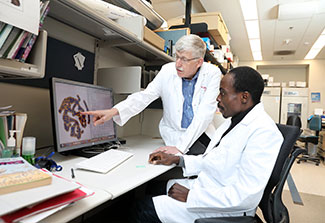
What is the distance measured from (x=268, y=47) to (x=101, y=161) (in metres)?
5.83

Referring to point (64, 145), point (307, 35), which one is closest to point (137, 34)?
point (64, 145)

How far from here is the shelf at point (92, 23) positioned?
3.23 feet

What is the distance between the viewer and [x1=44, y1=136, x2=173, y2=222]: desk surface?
1.91 ft

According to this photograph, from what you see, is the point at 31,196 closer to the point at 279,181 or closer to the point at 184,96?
the point at 279,181

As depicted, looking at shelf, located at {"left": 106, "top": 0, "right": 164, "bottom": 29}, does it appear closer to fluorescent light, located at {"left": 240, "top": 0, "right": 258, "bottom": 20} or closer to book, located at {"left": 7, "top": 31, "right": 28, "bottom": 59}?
book, located at {"left": 7, "top": 31, "right": 28, "bottom": 59}

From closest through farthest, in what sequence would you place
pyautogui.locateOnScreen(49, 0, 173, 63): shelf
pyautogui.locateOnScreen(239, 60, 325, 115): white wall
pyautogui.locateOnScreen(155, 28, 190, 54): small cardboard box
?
pyautogui.locateOnScreen(49, 0, 173, 63): shelf → pyautogui.locateOnScreen(155, 28, 190, 54): small cardboard box → pyautogui.locateOnScreen(239, 60, 325, 115): white wall

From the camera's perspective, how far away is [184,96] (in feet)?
5.23

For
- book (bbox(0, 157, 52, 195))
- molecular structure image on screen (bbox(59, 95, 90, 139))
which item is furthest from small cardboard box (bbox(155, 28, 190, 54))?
book (bbox(0, 157, 52, 195))

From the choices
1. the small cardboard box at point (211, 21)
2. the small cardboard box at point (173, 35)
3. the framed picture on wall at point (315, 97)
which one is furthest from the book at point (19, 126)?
the framed picture on wall at point (315, 97)

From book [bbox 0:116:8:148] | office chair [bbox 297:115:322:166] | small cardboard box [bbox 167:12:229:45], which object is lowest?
Result: office chair [bbox 297:115:322:166]

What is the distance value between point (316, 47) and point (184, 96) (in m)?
5.59

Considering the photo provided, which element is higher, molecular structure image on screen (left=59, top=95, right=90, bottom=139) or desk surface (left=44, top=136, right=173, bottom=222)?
molecular structure image on screen (left=59, top=95, right=90, bottom=139)

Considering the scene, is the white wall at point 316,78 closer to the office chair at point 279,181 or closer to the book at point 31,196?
the office chair at point 279,181

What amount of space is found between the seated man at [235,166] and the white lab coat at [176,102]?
1.22ft
